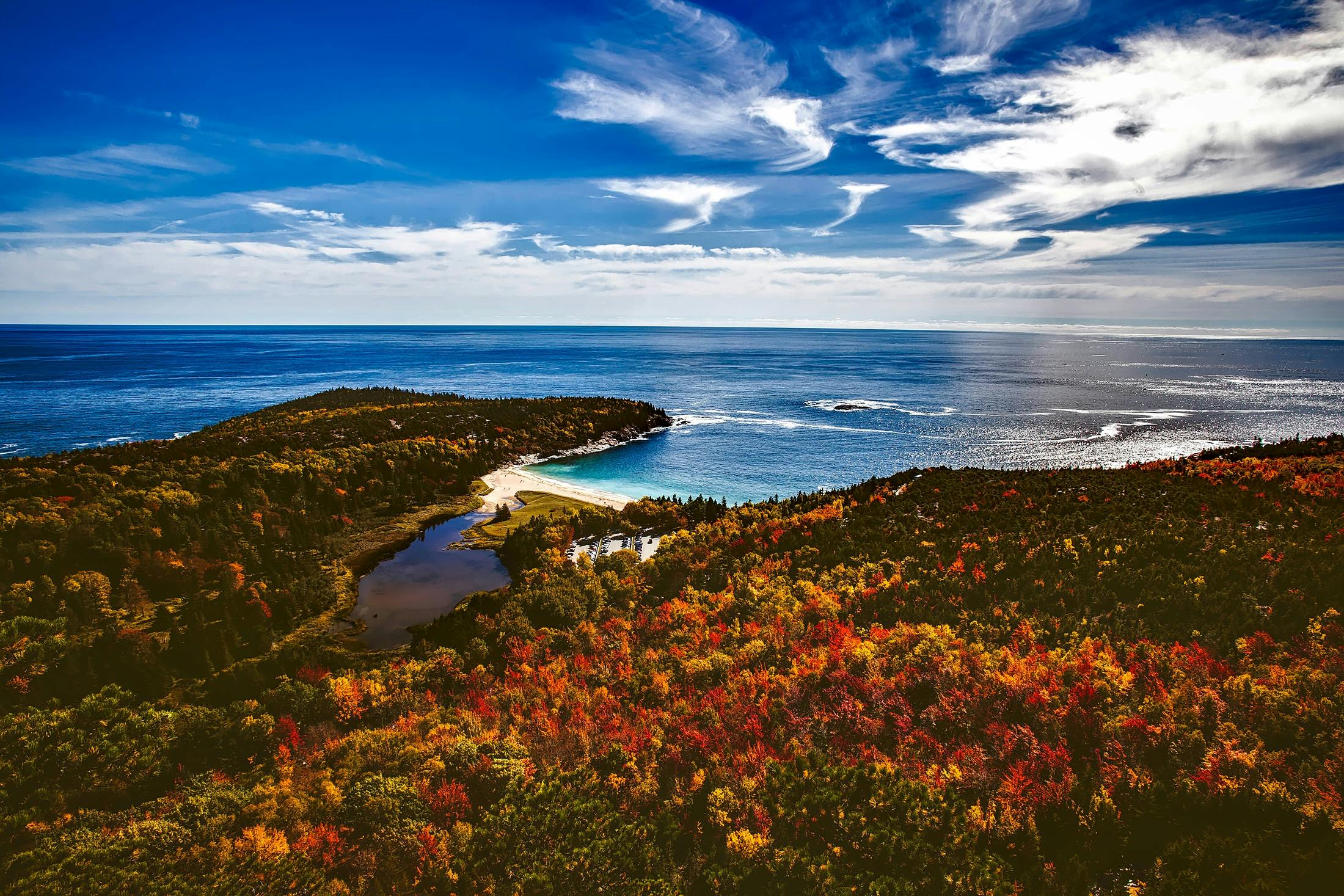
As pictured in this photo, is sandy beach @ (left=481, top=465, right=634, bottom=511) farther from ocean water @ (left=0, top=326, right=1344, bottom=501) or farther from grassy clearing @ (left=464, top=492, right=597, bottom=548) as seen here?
ocean water @ (left=0, top=326, right=1344, bottom=501)

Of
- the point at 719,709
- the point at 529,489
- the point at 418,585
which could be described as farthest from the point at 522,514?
the point at 719,709

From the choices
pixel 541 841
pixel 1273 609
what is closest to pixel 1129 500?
pixel 1273 609

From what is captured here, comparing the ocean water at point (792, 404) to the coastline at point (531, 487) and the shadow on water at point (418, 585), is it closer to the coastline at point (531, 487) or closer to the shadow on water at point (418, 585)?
the coastline at point (531, 487)

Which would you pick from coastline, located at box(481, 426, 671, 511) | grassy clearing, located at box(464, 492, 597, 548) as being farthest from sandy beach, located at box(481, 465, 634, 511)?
grassy clearing, located at box(464, 492, 597, 548)

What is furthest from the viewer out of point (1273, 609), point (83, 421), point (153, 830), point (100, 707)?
point (83, 421)

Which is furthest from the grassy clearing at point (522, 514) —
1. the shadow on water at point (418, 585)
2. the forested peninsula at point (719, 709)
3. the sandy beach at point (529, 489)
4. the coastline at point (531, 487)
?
the forested peninsula at point (719, 709)

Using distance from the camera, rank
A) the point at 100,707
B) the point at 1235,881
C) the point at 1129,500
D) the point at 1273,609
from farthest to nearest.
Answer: the point at 1129,500 → the point at 1273,609 → the point at 100,707 → the point at 1235,881

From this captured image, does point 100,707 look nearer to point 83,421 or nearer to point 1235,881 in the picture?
point 1235,881
